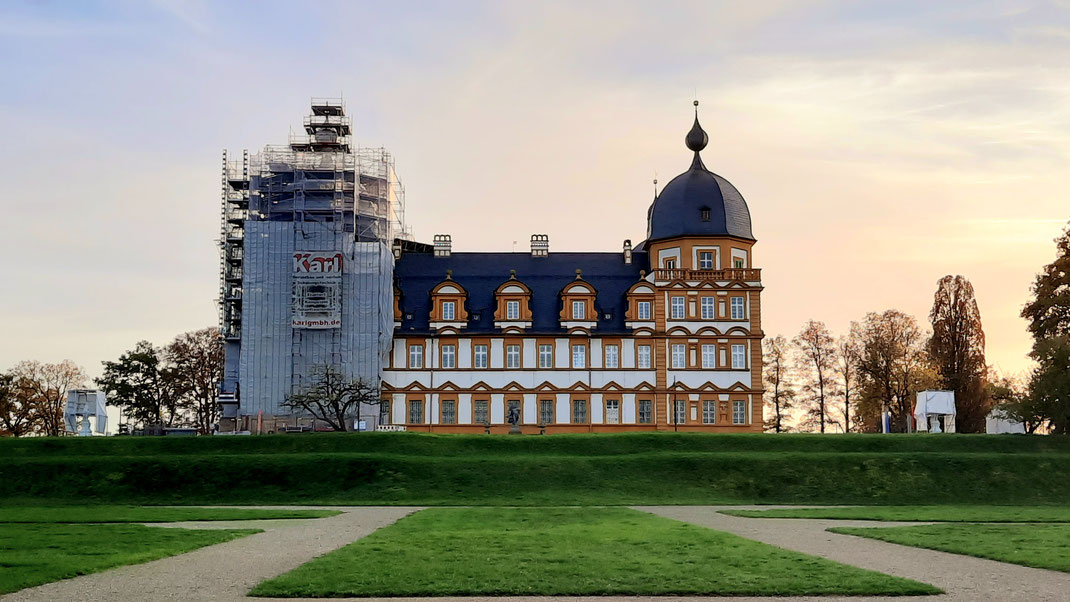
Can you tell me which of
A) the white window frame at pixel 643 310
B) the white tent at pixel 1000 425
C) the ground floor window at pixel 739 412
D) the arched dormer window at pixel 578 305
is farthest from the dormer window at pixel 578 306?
the white tent at pixel 1000 425

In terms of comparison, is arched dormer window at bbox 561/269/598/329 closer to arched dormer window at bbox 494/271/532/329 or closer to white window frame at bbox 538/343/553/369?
white window frame at bbox 538/343/553/369

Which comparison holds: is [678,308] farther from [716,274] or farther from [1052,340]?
[1052,340]

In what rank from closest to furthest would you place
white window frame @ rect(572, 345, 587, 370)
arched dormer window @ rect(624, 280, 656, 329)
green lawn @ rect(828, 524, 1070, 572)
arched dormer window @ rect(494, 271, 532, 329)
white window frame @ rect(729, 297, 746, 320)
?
green lawn @ rect(828, 524, 1070, 572), white window frame @ rect(729, 297, 746, 320), white window frame @ rect(572, 345, 587, 370), arched dormer window @ rect(624, 280, 656, 329), arched dormer window @ rect(494, 271, 532, 329)

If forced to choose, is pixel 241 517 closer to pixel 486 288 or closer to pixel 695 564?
pixel 695 564

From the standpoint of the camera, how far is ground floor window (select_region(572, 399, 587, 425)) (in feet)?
257

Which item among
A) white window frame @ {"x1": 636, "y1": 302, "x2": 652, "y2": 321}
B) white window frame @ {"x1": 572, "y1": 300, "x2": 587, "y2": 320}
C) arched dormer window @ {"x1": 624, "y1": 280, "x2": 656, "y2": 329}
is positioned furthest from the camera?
white window frame @ {"x1": 572, "y1": 300, "x2": 587, "y2": 320}

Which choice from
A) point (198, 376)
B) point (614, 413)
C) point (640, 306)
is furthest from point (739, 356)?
point (198, 376)

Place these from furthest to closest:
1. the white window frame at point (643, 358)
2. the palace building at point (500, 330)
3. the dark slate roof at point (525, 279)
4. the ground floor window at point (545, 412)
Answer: the dark slate roof at point (525, 279)
the white window frame at point (643, 358)
the ground floor window at point (545, 412)
the palace building at point (500, 330)

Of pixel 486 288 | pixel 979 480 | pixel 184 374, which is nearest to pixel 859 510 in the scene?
pixel 979 480

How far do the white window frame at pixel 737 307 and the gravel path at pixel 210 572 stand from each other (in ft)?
163

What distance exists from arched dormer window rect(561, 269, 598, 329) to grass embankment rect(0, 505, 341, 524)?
39.6m

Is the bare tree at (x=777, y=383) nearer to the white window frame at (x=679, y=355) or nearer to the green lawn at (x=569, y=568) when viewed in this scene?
the white window frame at (x=679, y=355)

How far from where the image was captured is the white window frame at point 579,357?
79000 millimetres

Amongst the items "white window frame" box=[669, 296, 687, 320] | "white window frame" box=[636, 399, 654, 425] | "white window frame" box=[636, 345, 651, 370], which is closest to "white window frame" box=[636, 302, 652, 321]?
"white window frame" box=[669, 296, 687, 320]
